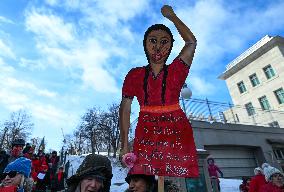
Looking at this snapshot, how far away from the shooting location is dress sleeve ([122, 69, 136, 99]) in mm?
3393

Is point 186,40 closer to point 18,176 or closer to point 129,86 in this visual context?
point 129,86

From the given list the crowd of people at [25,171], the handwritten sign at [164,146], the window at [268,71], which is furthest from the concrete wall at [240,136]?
the handwritten sign at [164,146]

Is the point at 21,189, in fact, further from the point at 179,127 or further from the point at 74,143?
the point at 74,143

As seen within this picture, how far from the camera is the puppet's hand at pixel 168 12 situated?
349 centimetres

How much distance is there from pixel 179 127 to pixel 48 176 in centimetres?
1041

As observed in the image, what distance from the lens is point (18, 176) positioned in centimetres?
351

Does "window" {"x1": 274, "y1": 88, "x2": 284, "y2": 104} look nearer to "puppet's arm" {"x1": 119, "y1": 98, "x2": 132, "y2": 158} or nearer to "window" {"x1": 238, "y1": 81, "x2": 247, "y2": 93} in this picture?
"window" {"x1": 238, "y1": 81, "x2": 247, "y2": 93}

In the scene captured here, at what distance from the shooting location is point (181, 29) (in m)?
3.43

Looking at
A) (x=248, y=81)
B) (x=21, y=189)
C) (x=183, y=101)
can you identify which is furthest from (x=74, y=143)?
(x=21, y=189)

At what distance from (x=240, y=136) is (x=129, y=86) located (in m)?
17.8

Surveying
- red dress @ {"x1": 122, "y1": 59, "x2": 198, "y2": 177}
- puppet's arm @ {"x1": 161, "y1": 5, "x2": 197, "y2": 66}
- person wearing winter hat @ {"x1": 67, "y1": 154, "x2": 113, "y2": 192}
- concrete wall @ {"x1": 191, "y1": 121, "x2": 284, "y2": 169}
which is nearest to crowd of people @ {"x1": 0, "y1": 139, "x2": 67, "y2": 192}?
person wearing winter hat @ {"x1": 67, "y1": 154, "x2": 113, "y2": 192}

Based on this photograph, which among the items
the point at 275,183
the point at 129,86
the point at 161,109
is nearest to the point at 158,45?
the point at 129,86

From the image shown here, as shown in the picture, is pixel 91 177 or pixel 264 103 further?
pixel 264 103

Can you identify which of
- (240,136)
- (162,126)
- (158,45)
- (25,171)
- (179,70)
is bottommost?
(25,171)
